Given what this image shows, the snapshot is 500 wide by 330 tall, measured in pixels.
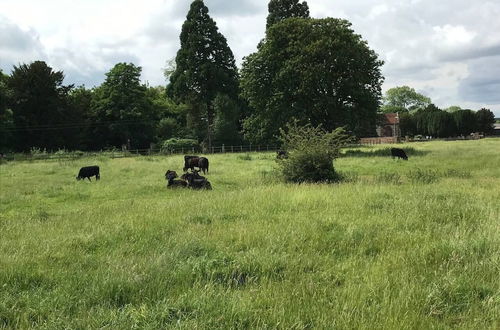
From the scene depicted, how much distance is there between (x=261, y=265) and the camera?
6180 mm

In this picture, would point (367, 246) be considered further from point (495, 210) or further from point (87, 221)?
point (87, 221)

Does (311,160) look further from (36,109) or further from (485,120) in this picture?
(485,120)

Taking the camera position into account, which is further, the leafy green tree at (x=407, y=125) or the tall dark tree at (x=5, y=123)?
the leafy green tree at (x=407, y=125)

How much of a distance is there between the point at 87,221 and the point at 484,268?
779 cm

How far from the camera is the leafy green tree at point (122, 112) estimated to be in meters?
67.2

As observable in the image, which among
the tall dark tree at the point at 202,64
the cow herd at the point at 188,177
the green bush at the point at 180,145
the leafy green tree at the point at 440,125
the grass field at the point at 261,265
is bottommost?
the grass field at the point at 261,265

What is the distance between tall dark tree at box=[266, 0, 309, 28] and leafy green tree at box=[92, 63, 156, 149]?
24.8 m

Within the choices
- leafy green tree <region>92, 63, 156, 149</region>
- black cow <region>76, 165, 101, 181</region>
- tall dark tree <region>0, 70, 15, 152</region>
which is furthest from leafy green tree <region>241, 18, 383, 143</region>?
tall dark tree <region>0, 70, 15, 152</region>

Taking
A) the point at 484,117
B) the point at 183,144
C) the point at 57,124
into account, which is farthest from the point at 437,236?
the point at 484,117

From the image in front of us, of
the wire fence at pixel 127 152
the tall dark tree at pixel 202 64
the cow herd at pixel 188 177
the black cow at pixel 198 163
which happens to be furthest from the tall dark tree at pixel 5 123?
the black cow at pixel 198 163

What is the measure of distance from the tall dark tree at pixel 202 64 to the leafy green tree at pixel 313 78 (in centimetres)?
2188

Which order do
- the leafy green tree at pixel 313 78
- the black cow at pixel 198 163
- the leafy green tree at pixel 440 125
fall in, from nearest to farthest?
the black cow at pixel 198 163
the leafy green tree at pixel 313 78
the leafy green tree at pixel 440 125

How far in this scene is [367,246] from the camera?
7203 millimetres

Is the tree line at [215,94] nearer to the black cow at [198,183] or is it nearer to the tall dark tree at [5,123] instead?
the tall dark tree at [5,123]
